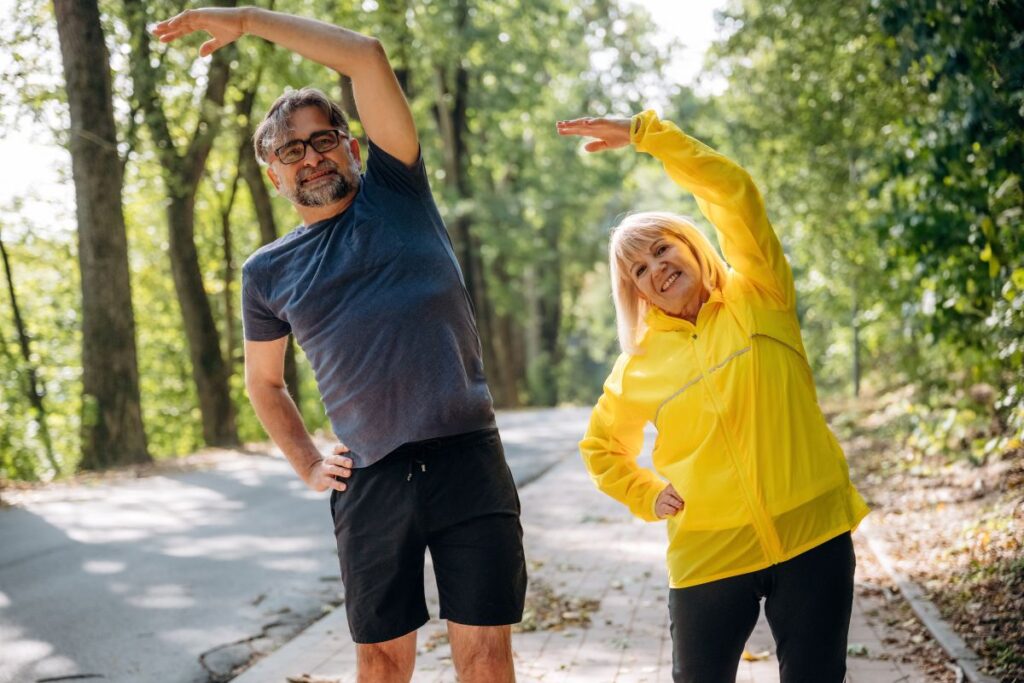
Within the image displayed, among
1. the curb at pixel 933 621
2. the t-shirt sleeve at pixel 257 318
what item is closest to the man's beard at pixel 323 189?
the t-shirt sleeve at pixel 257 318

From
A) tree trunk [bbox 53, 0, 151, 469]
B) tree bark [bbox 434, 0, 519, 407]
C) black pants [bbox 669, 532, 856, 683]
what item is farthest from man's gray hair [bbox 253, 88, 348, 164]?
tree bark [bbox 434, 0, 519, 407]

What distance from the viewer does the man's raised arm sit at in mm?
3348

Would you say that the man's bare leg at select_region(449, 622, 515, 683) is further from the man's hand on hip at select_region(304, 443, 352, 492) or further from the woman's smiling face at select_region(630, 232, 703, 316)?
the woman's smiling face at select_region(630, 232, 703, 316)

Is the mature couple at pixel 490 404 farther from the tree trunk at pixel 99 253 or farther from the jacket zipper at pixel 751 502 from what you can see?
the tree trunk at pixel 99 253

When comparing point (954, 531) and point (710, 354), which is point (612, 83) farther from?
point (710, 354)

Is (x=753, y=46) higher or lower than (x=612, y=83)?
lower

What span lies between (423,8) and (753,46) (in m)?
8.57

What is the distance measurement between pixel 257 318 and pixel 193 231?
54.6ft

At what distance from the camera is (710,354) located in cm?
323

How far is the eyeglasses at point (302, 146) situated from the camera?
3529mm

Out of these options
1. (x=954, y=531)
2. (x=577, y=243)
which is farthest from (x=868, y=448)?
(x=577, y=243)

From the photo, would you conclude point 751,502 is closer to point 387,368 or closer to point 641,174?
point 387,368

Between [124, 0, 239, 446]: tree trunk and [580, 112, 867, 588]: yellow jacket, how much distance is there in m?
16.1

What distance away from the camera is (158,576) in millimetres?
8133
